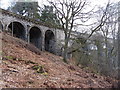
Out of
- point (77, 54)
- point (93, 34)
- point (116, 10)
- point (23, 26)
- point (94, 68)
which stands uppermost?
point (116, 10)

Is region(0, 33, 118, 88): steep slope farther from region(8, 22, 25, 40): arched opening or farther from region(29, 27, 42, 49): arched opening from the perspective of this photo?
region(29, 27, 42, 49): arched opening

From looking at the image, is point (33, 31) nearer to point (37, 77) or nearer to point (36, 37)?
point (36, 37)

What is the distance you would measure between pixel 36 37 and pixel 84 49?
665cm

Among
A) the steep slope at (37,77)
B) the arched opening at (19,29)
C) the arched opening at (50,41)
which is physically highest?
the arched opening at (19,29)

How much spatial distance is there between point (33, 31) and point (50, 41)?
2369 mm

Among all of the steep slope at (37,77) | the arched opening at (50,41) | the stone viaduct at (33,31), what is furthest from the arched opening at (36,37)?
the steep slope at (37,77)

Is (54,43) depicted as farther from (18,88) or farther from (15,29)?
(18,88)

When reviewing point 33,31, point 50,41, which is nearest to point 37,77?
point 33,31

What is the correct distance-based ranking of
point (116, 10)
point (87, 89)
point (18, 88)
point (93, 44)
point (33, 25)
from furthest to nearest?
point (33, 25), point (93, 44), point (116, 10), point (87, 89), point (18, 88)

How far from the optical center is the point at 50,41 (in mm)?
17359

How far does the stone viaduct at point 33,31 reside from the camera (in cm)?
1257

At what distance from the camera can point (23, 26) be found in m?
14.0

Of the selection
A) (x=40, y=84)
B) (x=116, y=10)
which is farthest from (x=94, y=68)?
(x=40, y=84)

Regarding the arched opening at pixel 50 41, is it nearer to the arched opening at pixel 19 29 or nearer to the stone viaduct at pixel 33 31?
the stone viaduct at pixel 33 31
